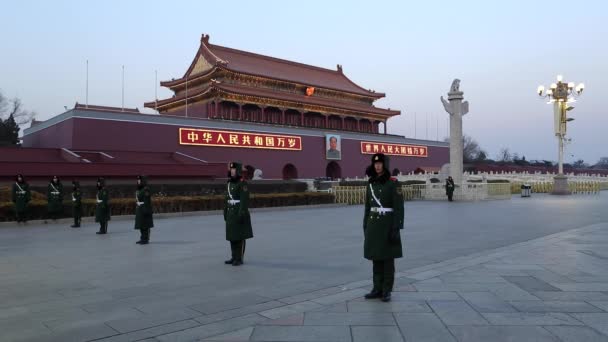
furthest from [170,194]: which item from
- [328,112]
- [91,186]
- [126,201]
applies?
[328,112]

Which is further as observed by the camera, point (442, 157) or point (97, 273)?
point (442, 157)

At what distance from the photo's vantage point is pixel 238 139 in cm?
2916

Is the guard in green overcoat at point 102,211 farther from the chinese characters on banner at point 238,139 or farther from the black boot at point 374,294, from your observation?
the chinese characters on banner at point 238,139

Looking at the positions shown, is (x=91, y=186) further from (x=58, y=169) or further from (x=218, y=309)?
(x=218, y=309)

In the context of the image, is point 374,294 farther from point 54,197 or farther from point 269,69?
point 269,69

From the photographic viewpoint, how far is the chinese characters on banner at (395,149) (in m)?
37.7

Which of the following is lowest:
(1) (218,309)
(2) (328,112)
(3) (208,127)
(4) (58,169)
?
(1) (218,309)

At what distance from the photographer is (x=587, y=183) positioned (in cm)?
3209

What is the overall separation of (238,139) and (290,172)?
216 inches

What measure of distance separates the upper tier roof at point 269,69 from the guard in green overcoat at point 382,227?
1090 inches

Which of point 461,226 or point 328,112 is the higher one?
point 328,112

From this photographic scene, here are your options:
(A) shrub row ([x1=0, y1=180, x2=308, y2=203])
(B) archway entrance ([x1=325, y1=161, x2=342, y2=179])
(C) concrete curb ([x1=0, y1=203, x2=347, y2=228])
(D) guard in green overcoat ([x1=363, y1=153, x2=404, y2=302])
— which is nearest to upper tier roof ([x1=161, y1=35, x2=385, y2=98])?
(B) archway entrance ([x1=325, y1=161, x2=342, y2=179])

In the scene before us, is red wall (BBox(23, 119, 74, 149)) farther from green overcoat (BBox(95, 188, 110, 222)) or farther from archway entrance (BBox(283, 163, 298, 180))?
green overcoat (BBox(95, 188, 110, 222))

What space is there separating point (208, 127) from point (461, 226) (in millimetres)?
20019
